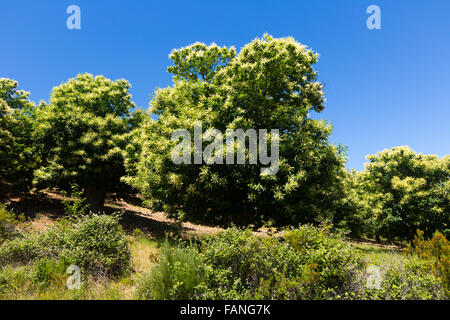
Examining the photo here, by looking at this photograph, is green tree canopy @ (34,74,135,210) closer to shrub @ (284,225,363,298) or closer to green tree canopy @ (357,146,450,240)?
shrub @ (284,225,363,298)

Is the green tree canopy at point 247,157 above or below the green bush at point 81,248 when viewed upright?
above

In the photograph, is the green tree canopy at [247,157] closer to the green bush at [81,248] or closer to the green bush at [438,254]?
the green bush at [81,248]

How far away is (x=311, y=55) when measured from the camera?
15547mm

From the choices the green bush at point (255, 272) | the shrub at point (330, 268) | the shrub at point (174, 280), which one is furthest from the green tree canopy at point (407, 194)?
the shrub at point (174, 280)

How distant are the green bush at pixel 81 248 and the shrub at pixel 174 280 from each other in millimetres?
2347

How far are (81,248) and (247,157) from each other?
26.4ft

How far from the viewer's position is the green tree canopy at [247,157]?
12109mm

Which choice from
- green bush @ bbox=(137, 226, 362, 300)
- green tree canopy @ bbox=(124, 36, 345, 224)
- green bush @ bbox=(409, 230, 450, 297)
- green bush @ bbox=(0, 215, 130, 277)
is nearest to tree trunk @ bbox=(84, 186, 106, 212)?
green tree canopy @ bbox=(124, 36, 345, 224)

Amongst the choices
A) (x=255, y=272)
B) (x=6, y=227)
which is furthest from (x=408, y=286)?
(x=6, y=227)

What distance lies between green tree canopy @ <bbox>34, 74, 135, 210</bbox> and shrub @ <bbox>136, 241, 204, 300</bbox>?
14013 millimetres

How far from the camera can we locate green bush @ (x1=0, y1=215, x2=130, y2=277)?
8078 mm

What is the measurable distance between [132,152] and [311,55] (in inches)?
617

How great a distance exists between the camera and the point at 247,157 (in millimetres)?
11617
